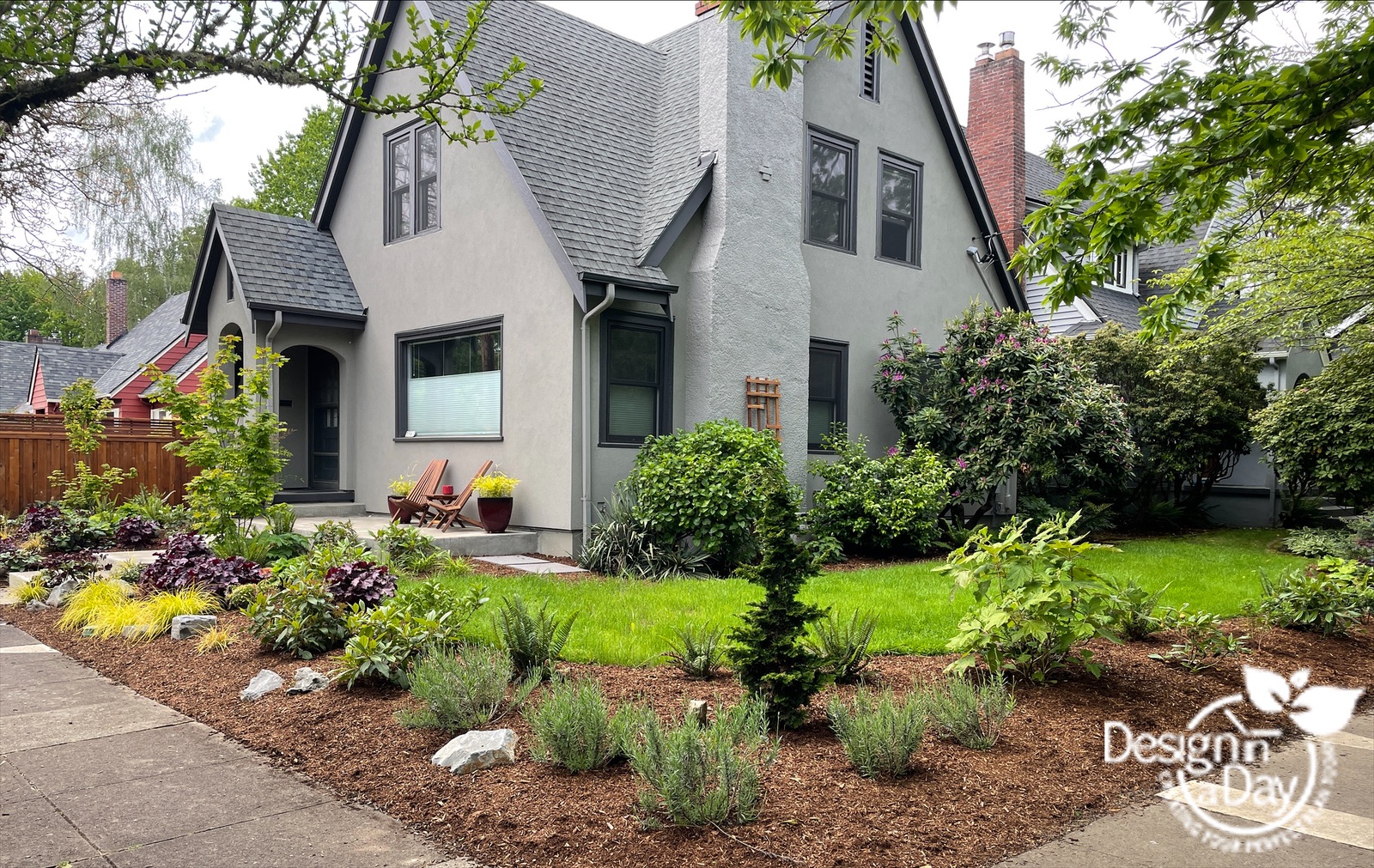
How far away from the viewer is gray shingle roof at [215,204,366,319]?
12641 millimetres

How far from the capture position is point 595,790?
12.0 ft

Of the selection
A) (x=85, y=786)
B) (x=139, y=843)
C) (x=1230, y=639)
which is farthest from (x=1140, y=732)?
(x=85, y=786)

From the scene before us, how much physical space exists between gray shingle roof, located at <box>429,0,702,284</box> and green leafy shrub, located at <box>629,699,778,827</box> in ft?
23.5

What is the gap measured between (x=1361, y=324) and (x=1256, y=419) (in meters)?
1.79

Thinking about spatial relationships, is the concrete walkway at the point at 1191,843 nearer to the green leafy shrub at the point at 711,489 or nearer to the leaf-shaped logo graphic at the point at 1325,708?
the leaf-shaped logo graphic at the point at 1325,708

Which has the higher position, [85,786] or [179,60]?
[179,60]

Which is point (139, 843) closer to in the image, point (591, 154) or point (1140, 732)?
point (1140, 732)

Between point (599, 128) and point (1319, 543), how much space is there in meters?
10.4

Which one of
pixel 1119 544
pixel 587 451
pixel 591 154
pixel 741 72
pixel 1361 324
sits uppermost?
pixel 741 72

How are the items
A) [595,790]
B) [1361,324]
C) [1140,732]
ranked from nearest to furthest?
[595,790] < [1140,732] < [1361,324]

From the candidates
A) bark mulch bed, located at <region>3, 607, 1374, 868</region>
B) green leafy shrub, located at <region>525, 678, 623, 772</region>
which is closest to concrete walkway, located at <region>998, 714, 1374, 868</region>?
bark mulch bed, located at <region>3, 607, 1374, 868</region>

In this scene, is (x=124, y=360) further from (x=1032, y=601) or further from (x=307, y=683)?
(x=1032, y=601)

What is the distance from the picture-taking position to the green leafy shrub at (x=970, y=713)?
4.16 meters

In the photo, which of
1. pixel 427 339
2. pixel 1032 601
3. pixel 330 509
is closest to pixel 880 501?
pixel 427 339
